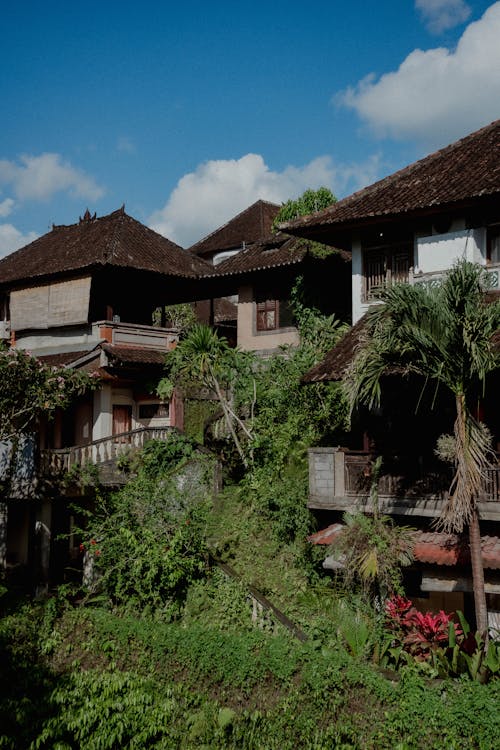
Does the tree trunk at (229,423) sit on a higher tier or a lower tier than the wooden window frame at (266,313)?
lower

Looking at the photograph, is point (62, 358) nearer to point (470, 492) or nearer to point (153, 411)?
point (153, 411)

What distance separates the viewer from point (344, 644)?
1186cm

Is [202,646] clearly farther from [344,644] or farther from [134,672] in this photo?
[344,644]

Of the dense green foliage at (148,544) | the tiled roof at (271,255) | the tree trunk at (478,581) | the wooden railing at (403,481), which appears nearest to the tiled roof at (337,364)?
the wooden railing at (403,481)

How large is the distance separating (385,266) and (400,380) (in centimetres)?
328

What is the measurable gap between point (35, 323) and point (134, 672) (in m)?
14.7

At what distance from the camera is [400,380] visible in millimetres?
15461

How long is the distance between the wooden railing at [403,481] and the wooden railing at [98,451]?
7417 millimetres

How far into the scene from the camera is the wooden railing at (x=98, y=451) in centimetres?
1959

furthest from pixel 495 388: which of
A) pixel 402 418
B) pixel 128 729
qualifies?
pixel 128 729

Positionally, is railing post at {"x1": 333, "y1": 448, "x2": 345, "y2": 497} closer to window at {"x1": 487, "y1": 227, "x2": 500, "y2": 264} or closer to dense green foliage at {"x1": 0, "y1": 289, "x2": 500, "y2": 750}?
dense green foliage at {"x1": 0, "y1": 289, "x2": 500, "y2": 750}

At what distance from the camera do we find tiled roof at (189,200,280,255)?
1336 inches

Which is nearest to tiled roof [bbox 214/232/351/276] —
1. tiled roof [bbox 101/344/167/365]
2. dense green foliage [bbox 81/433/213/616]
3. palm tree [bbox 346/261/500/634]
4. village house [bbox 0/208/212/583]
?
village house [bbox 0/208/212/583]

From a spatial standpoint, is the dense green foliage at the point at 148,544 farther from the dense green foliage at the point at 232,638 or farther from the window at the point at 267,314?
the window at the point at 267,314
